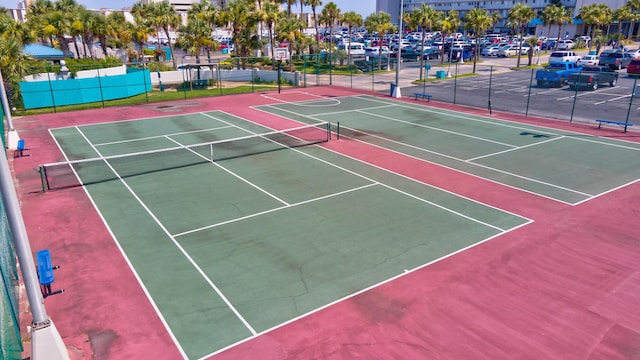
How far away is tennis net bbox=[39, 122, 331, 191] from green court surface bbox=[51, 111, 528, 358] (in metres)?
0.26

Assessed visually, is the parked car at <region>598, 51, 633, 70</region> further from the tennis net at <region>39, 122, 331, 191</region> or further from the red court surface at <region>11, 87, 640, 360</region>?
the red court surface at <region>11, 87, 640, 360</region>

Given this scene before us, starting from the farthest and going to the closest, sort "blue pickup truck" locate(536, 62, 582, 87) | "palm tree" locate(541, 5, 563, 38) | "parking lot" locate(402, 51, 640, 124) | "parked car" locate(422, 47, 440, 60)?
"parked car" locate(422, 47, 440, 60)
"palm tree" locate(541, 5, 563, 38)
"blue pickup truck" locate(536, 62, 582, 87)
"parking lot" locate(402, 51, 640, 124)

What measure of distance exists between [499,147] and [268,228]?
1549 centimetres

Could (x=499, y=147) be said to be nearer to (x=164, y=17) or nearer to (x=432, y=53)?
(x=164, y=17)

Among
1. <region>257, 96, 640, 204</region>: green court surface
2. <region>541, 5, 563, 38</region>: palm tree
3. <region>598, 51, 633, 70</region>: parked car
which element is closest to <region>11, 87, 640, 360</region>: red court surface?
<region>257, 96, 640, 204</region>: green court surface

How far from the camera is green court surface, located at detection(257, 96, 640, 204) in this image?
20.2m

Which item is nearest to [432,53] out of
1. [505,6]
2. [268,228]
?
[268,228]

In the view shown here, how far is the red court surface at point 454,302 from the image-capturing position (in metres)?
10.0

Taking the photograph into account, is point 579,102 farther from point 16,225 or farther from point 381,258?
point 16,225

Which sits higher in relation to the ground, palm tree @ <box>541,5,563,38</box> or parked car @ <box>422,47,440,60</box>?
palm tree @ <box>541,5,563,38</box>

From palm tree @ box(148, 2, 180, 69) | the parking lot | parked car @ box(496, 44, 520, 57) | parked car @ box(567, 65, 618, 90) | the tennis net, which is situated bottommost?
the tennis net

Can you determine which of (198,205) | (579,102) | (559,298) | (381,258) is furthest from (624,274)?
(579,102)

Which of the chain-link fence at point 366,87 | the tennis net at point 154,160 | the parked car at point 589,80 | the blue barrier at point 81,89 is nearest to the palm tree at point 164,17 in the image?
the chain-link fence at point 366,87

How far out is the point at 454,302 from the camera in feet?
38.0
